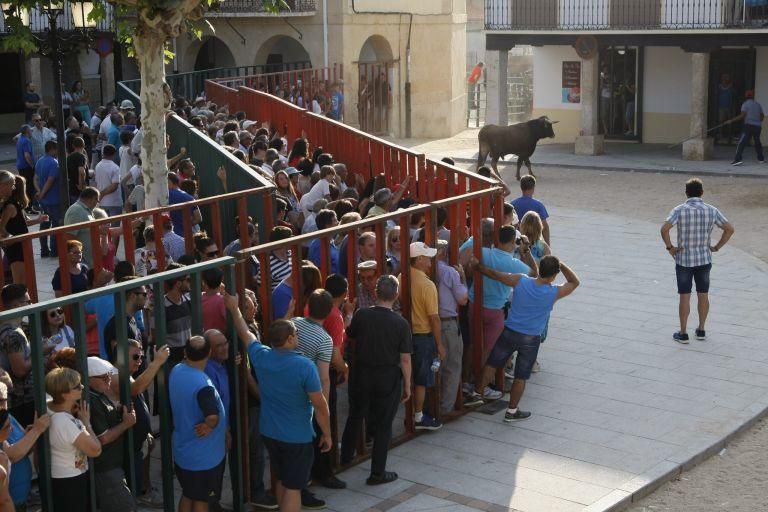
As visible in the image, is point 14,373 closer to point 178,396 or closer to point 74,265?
point 178,396

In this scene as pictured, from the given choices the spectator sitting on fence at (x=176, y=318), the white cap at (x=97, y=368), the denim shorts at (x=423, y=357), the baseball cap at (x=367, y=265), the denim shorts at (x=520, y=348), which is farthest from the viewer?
the denim shorts at (x=520, y=348)

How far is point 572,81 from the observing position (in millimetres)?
30609

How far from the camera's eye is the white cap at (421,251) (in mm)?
9483

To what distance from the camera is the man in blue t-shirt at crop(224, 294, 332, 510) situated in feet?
24.6

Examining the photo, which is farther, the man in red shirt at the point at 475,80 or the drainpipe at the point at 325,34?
the man in red shirt at the point at 475,80

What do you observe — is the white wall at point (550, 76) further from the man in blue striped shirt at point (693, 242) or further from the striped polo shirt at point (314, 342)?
the striped polo shirt at point (314, 342)

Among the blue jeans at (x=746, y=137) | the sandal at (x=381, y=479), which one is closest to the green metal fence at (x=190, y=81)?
the blue jeans at (x=746, y=137)

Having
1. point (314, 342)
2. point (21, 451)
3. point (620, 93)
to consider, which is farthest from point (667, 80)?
point (21, 451)

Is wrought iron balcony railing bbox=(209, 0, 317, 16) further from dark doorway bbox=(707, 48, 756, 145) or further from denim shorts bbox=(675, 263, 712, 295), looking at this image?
denim shorts bbox=(675, 263, 712, 295)

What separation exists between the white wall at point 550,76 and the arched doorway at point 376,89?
17.2ft

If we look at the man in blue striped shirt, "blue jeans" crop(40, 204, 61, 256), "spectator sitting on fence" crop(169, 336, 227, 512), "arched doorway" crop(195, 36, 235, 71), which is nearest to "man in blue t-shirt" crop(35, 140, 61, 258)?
"blue jeans" crop(40, 204, 61, 256)

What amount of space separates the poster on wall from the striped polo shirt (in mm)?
23636

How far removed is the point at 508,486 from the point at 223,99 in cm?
1550

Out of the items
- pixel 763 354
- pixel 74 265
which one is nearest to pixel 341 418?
pixel 74 265
